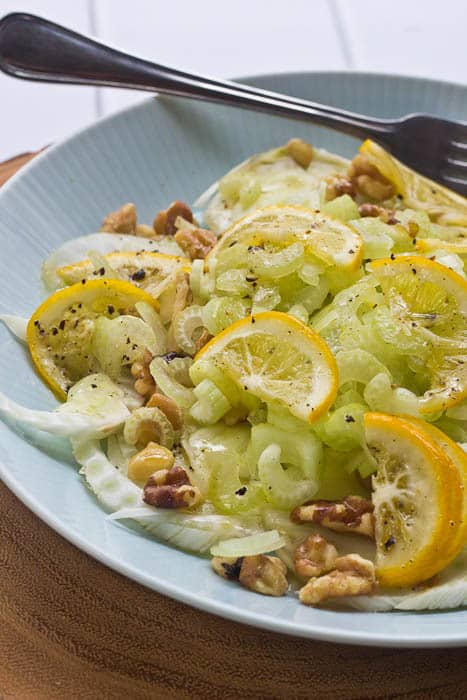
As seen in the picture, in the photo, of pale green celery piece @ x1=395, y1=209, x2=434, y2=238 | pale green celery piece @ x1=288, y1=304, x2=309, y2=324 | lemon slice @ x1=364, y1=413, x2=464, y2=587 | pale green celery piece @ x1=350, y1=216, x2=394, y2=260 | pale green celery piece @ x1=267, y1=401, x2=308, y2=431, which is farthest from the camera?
pale green celery piece @ x1=395, y1=209, x2=434, y2=238

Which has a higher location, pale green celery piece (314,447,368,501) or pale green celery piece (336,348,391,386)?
pale green celery piece (336,348,391,386)

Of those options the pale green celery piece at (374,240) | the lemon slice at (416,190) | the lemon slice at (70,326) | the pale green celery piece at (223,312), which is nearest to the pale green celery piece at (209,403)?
the pale green celery piece at (223,312)

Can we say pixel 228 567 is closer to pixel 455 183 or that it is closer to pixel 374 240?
pixel 374 240

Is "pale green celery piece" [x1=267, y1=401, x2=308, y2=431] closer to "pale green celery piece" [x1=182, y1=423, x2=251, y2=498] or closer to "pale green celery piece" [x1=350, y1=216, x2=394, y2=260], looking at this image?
"pale green celery piece" [x1=182, y1=423, x2=251, y2=498]

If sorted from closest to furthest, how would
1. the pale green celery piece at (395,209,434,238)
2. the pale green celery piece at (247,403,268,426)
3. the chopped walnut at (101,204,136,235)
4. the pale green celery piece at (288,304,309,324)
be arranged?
1. the pale green celery piece at (247,403,268,426)
2. the pale green celery piece at (288,304,309,324)
3. the pale green celery piece at (395,209,434,238)
4. the chopped walnut at (101,204,136,235)

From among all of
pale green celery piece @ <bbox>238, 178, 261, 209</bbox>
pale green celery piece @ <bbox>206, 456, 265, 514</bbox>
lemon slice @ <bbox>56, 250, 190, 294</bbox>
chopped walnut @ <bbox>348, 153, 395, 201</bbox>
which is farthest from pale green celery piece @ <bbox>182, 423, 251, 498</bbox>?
chopped walnut @ <bbox>348, 153, 395, 201</bbox>

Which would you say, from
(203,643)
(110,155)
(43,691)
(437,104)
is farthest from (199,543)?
(437,104)

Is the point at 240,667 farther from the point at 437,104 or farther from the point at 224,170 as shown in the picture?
the point at 437,104
